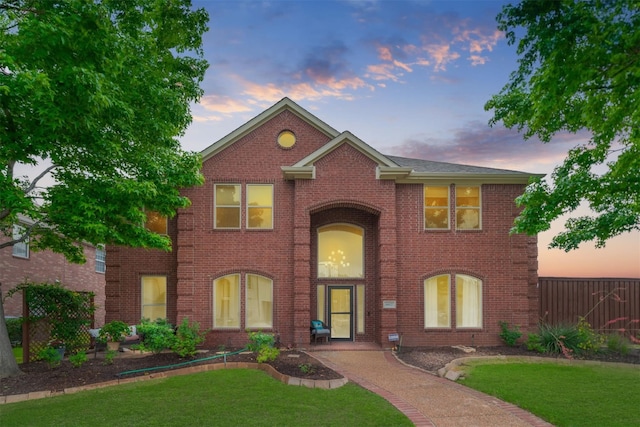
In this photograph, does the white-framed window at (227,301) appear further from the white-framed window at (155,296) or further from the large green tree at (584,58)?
the large green tree at (584,58)

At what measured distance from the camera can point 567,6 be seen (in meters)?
7.95

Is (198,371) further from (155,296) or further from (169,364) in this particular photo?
(155,296)

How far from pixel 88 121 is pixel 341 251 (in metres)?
10.1

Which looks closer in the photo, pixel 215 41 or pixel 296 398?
pixel 296 398

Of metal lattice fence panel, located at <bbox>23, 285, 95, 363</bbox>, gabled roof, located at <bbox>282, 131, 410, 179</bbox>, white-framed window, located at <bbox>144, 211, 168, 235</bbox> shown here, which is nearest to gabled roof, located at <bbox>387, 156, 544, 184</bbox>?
gabled roof, located at <bbox>282, 131, 410, 179</bbox>

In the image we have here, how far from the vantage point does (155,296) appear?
17.8 m

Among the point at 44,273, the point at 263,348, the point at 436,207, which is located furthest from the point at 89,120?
the point at 44,273

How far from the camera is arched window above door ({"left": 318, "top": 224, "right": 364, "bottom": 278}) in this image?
1812 cm

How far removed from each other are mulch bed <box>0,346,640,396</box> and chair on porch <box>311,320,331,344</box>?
158cm

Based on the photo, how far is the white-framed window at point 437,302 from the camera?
57.1 ft

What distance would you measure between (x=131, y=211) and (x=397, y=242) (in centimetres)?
926

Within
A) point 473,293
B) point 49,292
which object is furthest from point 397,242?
point 49,292

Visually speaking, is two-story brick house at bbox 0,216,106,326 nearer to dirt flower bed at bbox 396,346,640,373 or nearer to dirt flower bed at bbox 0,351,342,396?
dirt flower bed at bbox 0,351,342,396

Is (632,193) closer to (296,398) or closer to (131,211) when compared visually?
(296,398)
